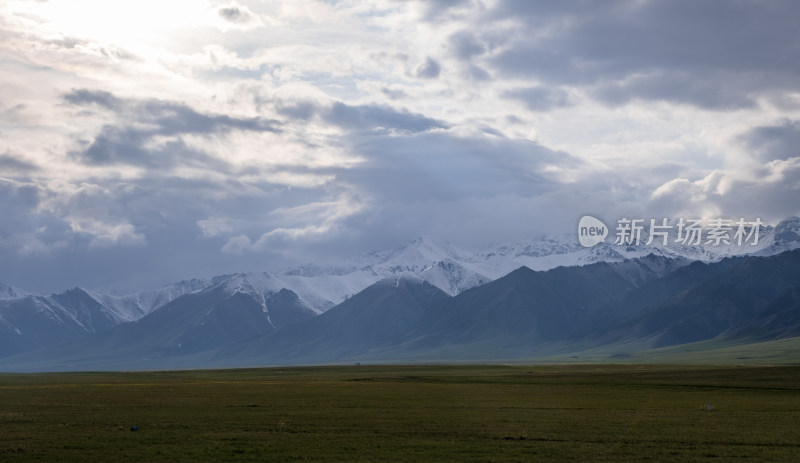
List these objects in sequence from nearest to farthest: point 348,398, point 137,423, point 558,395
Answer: point 137,423, point 348,398, point 558,395

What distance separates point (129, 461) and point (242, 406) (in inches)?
1401

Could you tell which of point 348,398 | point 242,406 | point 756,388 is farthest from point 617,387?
point 242,406

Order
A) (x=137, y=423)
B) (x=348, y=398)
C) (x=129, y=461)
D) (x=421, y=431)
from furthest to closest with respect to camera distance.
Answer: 1. (x=348, y=398)
2. (x=137, y=423)
3. (x=421, y=431)
4. (x=129, y=461)

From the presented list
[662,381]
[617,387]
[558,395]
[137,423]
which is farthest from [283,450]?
[662,381]

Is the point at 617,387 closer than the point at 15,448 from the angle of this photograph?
No

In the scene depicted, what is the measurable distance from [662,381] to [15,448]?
4214 inches

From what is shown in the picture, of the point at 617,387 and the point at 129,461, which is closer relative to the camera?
the point at 129,461

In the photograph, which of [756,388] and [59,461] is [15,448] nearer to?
[59,461]

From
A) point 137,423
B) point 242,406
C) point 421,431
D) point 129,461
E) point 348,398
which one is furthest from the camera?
point 348,398

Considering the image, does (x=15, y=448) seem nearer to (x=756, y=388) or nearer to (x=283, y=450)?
(x=283, y=450)

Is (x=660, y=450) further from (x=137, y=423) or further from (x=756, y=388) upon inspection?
(x=756, y=388)

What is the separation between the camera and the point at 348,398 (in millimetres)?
89062


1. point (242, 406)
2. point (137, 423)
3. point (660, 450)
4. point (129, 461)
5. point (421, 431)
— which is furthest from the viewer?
point (242, 406)

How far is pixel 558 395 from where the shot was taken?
95000mm
